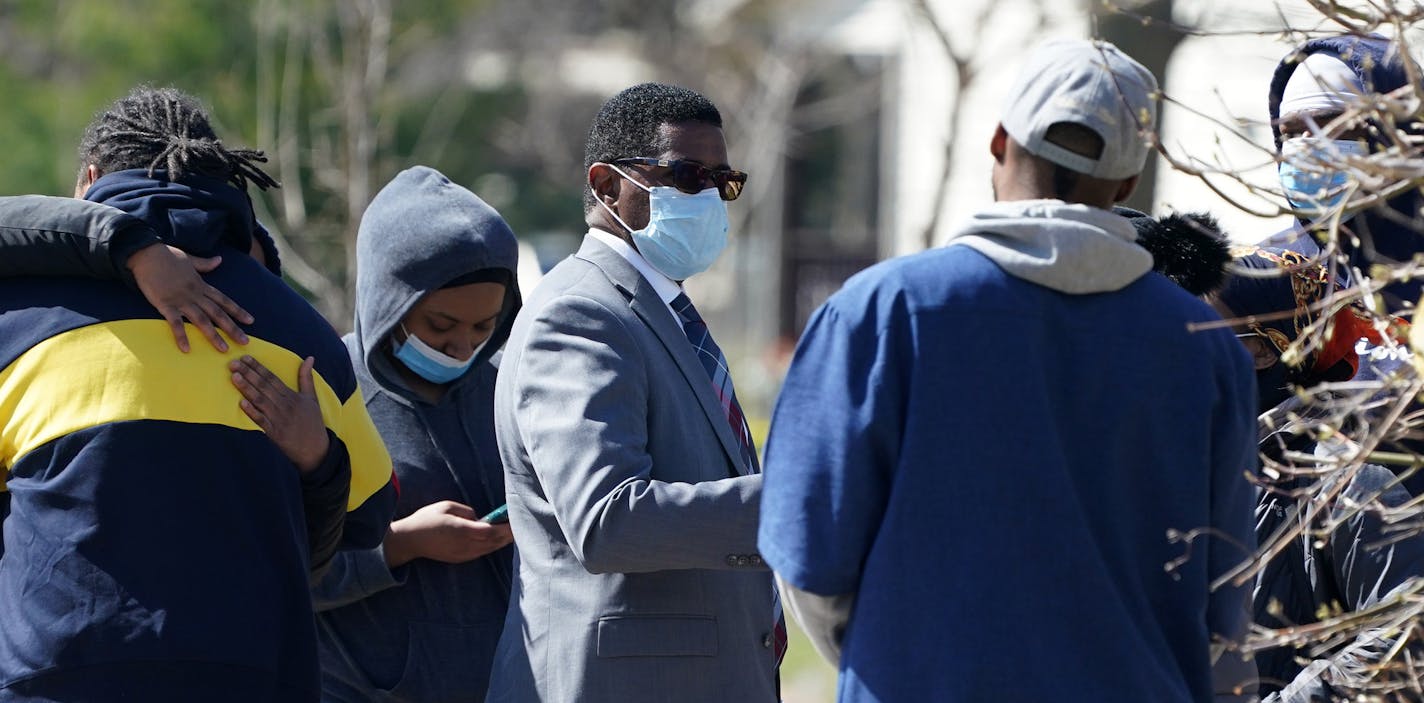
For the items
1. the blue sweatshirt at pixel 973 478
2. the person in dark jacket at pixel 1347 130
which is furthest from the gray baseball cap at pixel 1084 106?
the person in dark jacket at pixel 1347 130

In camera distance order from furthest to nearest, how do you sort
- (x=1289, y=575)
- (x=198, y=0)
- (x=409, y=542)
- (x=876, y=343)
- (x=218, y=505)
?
(x=198, y=0)
(x=409, y=542)
(x=1289, y=575)
(x=218, y=505)
(x=876, y=343)

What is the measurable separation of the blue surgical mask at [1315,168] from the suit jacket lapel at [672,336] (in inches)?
40.5

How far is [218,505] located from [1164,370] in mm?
1461

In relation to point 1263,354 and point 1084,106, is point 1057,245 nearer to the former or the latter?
point 1084,106

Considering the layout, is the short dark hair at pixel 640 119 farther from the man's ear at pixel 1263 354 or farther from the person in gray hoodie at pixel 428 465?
the man's ear at pixel 1263 354

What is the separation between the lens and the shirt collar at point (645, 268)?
10.1 ft

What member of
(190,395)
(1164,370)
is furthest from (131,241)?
(1164,370)

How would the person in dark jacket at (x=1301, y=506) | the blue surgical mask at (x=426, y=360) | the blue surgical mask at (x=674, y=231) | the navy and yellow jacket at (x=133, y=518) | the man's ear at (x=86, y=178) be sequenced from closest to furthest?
the navy and yellow jacket at (x=133, y=518) → the person in dark jacket at (x=1301, y=506) → the man's ear at (x=86, y=178) → the blue surgical mask at (x=674, y=231) → the blue surgical mask at (x=426, y=360)

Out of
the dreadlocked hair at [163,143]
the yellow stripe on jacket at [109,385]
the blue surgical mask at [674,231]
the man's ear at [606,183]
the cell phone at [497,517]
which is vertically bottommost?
the cell phone at [497,517]

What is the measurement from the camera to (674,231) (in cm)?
315

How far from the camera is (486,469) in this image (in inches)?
141

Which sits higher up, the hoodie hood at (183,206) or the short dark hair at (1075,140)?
the short dark hair at (1075,140)

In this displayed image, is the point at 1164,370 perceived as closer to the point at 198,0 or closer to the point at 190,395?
the point at 190,395

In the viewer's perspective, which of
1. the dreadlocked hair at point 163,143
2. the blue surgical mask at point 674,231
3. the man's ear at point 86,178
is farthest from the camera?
the blue surgical mask at point 674,231
